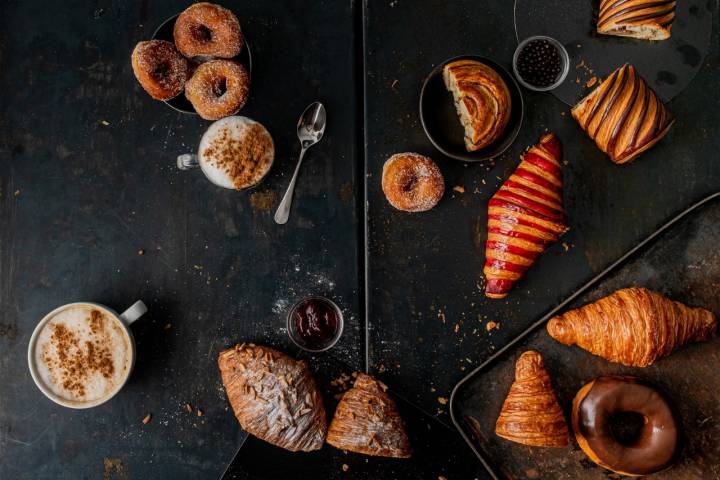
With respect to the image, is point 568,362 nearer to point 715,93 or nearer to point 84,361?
point 715,93

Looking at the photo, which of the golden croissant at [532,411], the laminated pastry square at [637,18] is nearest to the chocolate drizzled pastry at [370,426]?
the golden croissant at [532,411]

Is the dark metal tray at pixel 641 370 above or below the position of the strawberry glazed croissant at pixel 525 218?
below

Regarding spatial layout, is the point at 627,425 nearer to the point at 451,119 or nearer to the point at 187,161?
the point at 451,119

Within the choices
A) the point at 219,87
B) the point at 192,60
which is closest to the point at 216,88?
the point at 219,87

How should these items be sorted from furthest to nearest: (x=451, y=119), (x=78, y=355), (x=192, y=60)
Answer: (x=451, y=119), (x=192, y=60), (x=78, y=355)

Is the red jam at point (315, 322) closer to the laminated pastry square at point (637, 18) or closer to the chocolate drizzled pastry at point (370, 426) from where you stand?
the chocolate drizzled pastry at point (370, 426)

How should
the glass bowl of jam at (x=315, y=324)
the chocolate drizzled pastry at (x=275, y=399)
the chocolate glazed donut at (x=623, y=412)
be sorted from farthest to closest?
the glass bowl of jam at (x=315, y=324), the chocolate drizzled pastry at (x=275, y=399), the chocolate glazed donut at (x=623, y=412)

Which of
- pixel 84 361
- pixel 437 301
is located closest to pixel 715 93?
pixel 437 301
